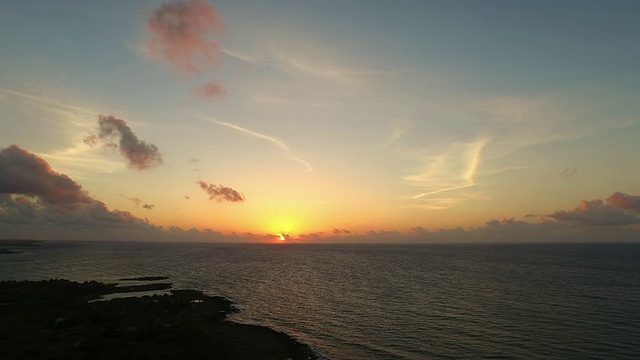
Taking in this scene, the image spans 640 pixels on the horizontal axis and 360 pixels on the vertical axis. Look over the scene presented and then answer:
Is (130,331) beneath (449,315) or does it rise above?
above

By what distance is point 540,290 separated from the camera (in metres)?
90.8

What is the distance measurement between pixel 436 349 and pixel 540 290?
191ft

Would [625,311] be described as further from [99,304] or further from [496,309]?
[99,304]

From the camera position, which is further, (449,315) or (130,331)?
(449,315)

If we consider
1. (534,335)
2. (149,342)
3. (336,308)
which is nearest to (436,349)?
(534,335)

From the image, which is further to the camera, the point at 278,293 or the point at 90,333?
the point at 278,293

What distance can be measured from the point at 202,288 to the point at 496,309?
6377 centimetres

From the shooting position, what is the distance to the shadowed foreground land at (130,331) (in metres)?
41.7

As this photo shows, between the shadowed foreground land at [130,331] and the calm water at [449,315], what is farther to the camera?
the calm water at [449,315]

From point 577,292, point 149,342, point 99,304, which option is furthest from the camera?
point 577,292

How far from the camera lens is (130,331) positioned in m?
47.3

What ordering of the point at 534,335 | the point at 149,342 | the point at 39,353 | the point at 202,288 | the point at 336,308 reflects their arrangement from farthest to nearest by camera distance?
the point at 202,288 → the point at 336,308 → the point at 534,335 → the point at 149,342 → the point at 39,353

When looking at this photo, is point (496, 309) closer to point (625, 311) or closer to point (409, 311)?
point (409, 311)

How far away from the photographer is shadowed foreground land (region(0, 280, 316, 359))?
41719mm
